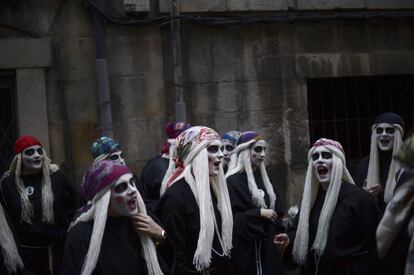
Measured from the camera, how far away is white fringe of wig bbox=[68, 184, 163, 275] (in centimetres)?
523

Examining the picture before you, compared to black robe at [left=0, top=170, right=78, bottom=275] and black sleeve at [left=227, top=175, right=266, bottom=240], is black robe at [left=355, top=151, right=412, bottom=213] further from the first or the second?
black robe at [left=0, top=170, right=78, bottom=275]

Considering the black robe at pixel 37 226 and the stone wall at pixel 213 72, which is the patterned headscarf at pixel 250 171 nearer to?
the black robe at pixel 37 226

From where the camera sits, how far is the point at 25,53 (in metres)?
10.0

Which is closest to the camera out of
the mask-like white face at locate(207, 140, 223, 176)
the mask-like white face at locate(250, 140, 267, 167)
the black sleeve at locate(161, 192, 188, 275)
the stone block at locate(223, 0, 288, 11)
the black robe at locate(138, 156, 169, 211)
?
the black sleeve at locate(161, 192, 188, 275)

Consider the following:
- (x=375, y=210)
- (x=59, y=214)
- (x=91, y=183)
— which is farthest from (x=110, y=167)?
(x=59, y=214)

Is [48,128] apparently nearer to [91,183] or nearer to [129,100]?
[129,100]

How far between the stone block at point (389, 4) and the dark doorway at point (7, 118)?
15.3 ft

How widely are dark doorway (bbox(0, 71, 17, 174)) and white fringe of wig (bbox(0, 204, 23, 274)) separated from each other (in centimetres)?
369

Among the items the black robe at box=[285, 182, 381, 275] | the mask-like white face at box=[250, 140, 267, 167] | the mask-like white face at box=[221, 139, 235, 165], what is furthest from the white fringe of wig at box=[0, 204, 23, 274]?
the mask-like white face at box=[221, 139, 235, 165]

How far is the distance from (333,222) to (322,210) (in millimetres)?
135

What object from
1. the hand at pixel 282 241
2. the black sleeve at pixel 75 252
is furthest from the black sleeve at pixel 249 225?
the black sleeve at pixel 75 252

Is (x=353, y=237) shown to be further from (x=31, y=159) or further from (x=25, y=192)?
(x=31, y=159)

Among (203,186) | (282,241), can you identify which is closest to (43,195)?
(203,186)

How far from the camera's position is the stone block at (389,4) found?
37.7ft
